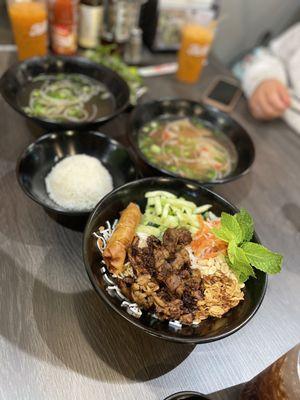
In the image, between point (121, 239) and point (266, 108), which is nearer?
point (121, 239)

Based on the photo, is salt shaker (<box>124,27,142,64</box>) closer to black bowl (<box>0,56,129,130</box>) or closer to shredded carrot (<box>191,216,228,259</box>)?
black bowl (<box>0,56,129,130</box>)

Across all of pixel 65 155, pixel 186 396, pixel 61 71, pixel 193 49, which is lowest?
pixel 186 396

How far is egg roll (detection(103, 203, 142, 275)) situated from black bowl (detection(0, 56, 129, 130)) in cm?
54

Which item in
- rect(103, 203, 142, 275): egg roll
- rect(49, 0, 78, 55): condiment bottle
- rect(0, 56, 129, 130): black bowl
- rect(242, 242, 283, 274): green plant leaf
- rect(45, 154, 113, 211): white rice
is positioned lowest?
rect(45, 154, 113, 211): white rice

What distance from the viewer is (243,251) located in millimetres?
1013

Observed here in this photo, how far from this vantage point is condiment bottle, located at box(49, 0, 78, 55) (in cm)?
195

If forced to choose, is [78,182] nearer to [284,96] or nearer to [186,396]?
[186,396]

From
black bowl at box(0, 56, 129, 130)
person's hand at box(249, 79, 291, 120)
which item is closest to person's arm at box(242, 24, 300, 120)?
person's hand at box(249, 79, 291, 120)

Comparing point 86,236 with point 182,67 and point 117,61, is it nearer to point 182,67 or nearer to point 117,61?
point 117,61

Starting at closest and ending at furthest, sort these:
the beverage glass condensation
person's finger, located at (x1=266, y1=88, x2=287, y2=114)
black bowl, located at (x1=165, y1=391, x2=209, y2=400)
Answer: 1. black bowl, located at (x1=165, y1=391, x2=209, y2=400)
2. the beverage glass condensation
3. person's finger, located at (x1=266, y1=88, x2=287, y2=114)

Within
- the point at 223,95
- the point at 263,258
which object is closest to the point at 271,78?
the point at 223,95

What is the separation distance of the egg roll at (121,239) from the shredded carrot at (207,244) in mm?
204

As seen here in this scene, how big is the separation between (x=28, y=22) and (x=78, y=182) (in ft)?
3.84

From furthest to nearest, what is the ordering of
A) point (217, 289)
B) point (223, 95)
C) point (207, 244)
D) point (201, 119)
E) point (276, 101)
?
point (223, 95) < point (276, 101) < point (201, 119) < point (207, 244) < point (217, 289)
